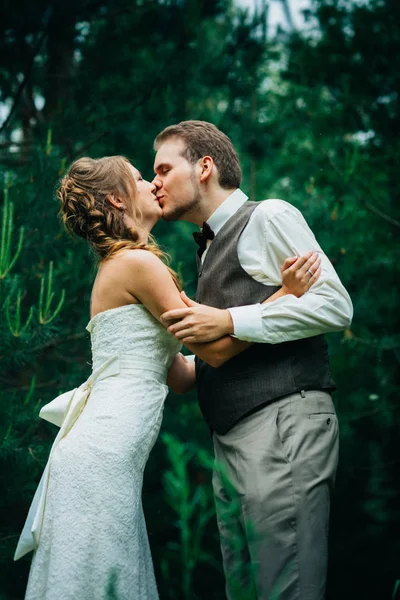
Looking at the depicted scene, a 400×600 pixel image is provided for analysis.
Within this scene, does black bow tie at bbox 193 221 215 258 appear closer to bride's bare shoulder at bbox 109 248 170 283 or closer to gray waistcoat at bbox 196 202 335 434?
gray waistcoat at bbox 196 202 335 434

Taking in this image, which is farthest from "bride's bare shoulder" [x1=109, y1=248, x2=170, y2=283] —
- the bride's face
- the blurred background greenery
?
the blurred background greenery

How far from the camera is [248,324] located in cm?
217

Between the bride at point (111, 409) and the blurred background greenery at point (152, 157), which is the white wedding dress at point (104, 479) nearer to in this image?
the bride at point (111, 409)

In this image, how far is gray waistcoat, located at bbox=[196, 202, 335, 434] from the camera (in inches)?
88.7

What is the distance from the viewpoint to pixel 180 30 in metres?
4.21

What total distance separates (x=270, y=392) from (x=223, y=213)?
26.8 inches

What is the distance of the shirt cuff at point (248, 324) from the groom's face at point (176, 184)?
22.6 inches

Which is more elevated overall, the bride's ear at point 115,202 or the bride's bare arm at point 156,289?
the bride's ear at point 115,202

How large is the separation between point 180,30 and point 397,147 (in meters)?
1.49

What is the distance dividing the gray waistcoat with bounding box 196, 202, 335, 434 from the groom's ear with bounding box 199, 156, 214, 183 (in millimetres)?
228

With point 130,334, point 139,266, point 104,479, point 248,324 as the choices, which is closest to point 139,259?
point 139,266

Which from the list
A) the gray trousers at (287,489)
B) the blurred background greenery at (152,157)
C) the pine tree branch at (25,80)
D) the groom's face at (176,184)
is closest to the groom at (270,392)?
the gray trousers at (287,489)

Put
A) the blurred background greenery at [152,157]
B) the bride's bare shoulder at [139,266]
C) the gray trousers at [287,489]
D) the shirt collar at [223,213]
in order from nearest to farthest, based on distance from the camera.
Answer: the gray trousers at [287,489] → the bride's bare shoulder at [139,266] → the shirt collar at [223,213] → the blurred background greenery at [152,157]

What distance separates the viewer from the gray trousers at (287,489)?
2121mm
